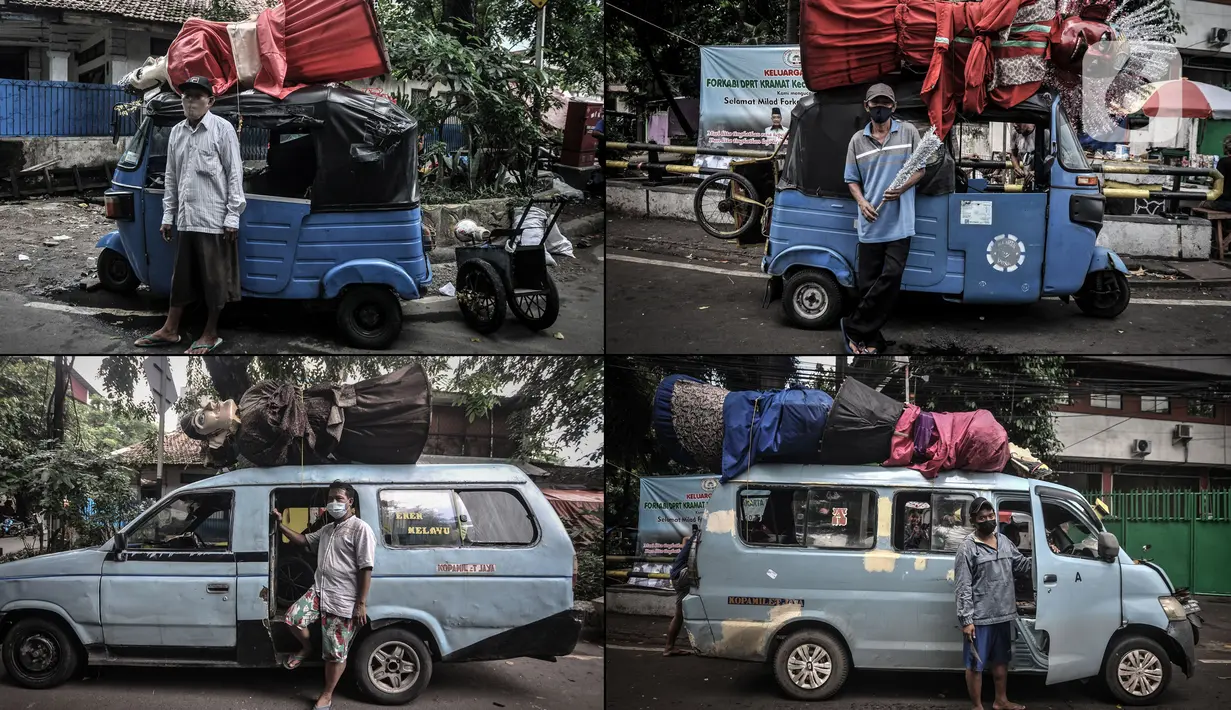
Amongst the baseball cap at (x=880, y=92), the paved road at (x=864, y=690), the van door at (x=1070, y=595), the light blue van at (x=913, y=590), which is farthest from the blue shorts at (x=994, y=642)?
the baseball cap at (x=880, y=92)

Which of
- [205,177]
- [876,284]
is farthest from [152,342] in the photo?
[876,284]

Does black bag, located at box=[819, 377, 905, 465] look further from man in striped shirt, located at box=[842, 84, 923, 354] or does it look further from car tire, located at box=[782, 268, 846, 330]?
car tire, located at box=[782, 268, 846, 330]

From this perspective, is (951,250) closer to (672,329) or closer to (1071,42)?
(1071,42)

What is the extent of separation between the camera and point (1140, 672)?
598 centimetres

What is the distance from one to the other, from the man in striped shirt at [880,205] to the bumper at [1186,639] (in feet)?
8.21

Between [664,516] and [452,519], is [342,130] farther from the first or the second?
[664,516]

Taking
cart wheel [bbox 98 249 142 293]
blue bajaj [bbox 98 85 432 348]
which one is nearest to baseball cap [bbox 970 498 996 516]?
blue bajaj [bbox 98 85 432 348]

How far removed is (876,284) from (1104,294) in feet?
7.11

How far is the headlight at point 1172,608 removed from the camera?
236 inches

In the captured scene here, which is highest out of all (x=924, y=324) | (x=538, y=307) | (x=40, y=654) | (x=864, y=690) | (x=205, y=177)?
(x=205, y=177)

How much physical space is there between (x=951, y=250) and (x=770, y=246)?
1.27 metres

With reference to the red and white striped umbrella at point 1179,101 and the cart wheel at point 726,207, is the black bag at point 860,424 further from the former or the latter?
the red and white striped umbrella at point 1179,101

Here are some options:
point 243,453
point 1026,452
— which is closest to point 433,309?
point 243,453

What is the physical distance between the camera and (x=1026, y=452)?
6.39 metres
